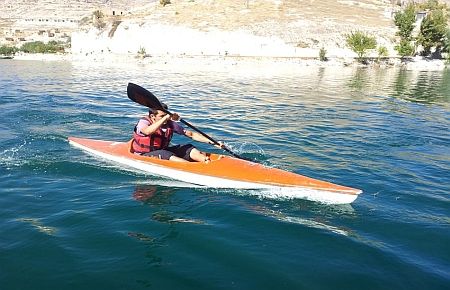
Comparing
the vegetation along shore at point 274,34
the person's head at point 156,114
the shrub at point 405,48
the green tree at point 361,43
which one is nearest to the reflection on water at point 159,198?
the person's head at point 156,114

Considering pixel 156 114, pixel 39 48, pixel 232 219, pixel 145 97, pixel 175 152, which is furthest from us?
pixel 39 48

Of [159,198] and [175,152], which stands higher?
[175,152]

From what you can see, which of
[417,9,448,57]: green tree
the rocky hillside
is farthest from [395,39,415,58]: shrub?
the rocky hillside

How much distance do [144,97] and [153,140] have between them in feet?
A: 2.84

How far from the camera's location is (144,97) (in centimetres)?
830

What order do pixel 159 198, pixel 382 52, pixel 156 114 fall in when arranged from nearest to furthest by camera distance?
pixel 159 198
pixel 156 114
pixel 382 52

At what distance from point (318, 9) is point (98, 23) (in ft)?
125

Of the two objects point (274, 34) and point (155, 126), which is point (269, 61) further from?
point (155, 126)

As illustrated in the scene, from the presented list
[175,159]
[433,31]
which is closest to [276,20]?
[433,31]

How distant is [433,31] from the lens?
2080 inches

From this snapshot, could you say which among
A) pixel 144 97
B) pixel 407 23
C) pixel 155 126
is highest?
pixel 407 23

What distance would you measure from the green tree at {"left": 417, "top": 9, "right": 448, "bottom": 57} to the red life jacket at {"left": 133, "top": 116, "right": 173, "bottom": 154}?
52.9m

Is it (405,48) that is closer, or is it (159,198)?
(159,198)

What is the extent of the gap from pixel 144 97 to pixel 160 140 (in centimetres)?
89
